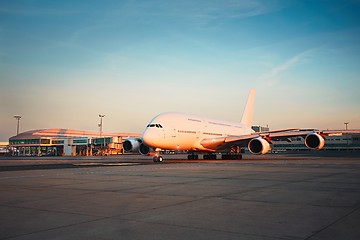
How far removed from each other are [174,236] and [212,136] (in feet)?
108

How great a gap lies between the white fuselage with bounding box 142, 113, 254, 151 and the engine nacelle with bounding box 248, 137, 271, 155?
18.1 feet

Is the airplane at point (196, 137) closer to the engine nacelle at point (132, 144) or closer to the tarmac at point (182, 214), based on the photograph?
the engine nacelle at point (132, 144)

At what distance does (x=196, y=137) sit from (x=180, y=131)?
3012mm

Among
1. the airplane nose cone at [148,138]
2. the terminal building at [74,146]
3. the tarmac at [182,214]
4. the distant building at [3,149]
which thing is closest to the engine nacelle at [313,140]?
the airplane nose cone at [148,138]

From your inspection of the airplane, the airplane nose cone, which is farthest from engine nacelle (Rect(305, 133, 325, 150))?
the airplane nose cone

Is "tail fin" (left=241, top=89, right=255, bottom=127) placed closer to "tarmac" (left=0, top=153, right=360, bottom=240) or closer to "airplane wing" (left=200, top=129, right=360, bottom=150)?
"airplane wing" (left=200, top=129, right=360, bottom=150)

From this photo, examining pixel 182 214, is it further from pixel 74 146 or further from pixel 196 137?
pixel 74 146

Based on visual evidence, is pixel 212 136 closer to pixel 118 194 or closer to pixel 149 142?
pixel 149 142

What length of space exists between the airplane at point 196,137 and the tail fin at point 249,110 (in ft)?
42.5

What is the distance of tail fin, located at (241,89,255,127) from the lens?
2070 inches

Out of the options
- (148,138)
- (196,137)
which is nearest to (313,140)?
(196,137)

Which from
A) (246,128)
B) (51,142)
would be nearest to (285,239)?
(246,128)

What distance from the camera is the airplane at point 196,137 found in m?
30.1

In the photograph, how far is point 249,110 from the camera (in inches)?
2116
